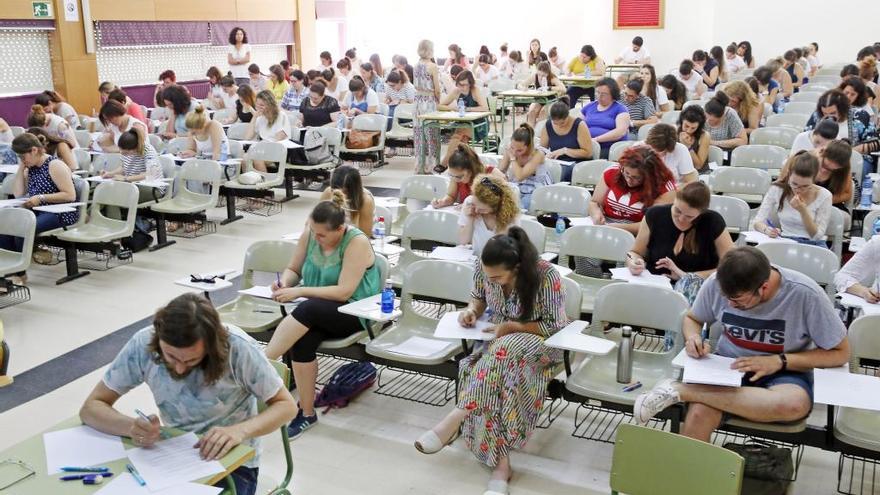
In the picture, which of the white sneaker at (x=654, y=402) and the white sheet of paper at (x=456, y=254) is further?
the white sheet of paper at (x=456, y=254)

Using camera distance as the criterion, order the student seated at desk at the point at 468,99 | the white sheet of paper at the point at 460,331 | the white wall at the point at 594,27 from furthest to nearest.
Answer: the white wall at the point at 594,27, the student seated at desk at the point at 468,99, the white sheet of paper at the point at 460,331

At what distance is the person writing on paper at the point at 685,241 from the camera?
4.53 metres

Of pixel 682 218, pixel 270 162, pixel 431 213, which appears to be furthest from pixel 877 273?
pixel 270 162

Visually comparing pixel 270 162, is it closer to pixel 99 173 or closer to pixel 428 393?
pixel 99 173

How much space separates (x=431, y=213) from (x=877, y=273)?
2.81 meters

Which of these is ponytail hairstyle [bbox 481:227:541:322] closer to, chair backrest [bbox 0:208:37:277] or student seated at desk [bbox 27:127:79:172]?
chair backrest [bbox 0:208:37:277]

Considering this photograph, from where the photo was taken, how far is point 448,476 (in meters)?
4.03

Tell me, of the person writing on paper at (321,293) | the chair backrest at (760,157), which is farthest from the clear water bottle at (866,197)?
the person writing on paper at (321,293)

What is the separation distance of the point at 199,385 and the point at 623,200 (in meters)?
3.65

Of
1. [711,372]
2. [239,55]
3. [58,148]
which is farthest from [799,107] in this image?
[239,55]

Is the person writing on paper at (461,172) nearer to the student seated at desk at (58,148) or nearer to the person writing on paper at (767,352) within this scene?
the person writing on paper at (767,352)

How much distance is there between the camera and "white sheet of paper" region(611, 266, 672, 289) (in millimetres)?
4531

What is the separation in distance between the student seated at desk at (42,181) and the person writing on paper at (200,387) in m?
4.81

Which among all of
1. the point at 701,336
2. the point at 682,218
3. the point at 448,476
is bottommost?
the point at 448,476
